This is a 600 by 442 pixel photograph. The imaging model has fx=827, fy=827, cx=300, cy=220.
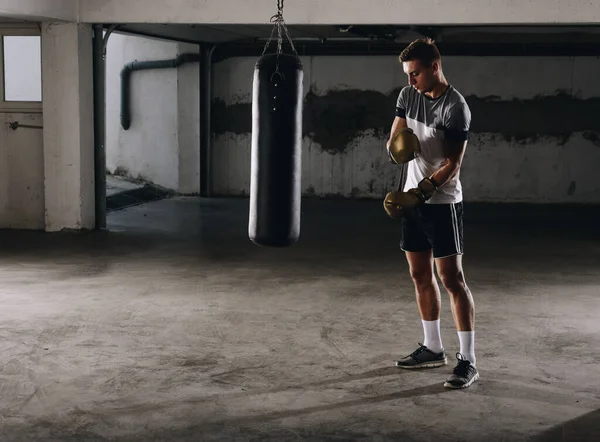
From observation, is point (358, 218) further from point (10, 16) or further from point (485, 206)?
point (10, 16)

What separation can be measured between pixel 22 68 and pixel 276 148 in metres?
4.78

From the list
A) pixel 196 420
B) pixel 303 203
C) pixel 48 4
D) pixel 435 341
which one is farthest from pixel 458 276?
pixel 303 203

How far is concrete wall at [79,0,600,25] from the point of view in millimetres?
6996

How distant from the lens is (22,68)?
820cm

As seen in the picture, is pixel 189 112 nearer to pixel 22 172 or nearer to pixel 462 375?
pixel 22 172

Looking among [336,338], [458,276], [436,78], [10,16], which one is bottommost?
[336,338]

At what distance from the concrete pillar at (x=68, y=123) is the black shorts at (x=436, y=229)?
491cm

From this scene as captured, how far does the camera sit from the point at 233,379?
12.2ft

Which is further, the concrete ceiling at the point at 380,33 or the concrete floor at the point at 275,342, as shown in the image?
the concrete ceiling at the point at 380,33

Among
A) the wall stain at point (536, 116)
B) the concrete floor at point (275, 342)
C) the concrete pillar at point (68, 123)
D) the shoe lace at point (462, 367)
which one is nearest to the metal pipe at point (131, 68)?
the concrete pillar at point (68, 123)

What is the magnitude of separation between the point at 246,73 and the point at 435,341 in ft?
26.6

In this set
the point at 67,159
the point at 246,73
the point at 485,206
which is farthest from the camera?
the point at 246,73

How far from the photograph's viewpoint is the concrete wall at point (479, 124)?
1094 cm

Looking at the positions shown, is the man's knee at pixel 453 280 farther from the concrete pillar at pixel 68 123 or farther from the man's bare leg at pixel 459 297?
the concrete pillar at pixel 68 123
